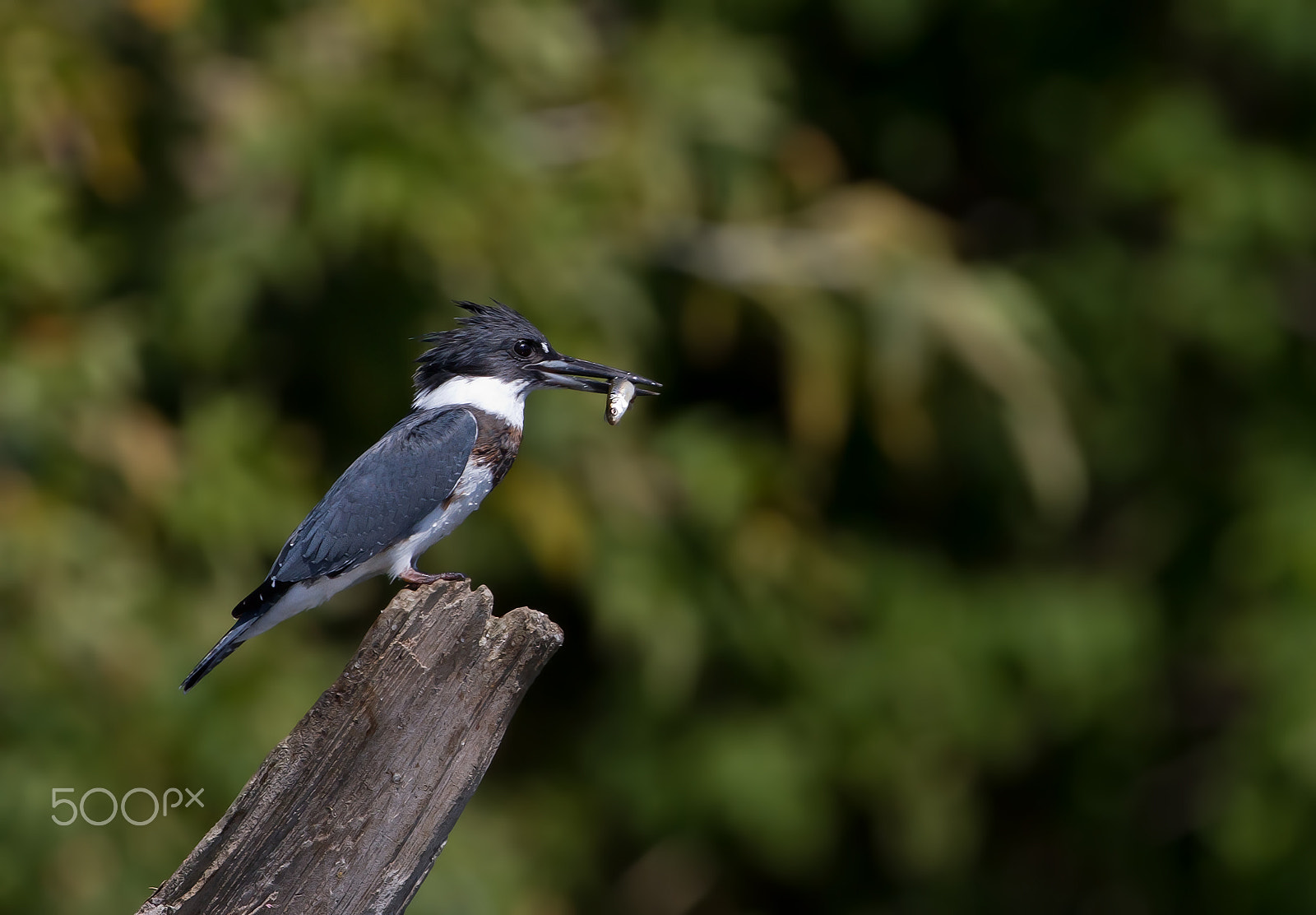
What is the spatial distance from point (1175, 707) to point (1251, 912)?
48.3 inches

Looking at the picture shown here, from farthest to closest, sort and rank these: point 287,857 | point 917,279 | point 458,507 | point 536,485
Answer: point 917,279, point 536,485, point 458,507, point 287,857

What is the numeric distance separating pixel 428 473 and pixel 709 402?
408 centimetres

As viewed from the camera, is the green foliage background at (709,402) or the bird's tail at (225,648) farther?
the green foliage background at (709,402)

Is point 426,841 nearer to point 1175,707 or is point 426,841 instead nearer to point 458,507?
point 458,507

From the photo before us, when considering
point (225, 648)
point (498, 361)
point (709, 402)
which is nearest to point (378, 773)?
point (225, 648)

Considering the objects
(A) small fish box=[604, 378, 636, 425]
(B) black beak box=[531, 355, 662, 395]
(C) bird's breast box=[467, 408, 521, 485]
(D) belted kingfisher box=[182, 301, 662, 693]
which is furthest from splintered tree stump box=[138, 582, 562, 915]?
(B) black beak box=[531, 355, 662, 395]

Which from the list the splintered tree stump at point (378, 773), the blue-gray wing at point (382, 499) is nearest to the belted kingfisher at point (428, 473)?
the blue-gray wing at point (382, 499)

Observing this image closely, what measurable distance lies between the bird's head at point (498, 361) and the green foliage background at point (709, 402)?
152 cm

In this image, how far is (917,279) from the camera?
20.7 ft

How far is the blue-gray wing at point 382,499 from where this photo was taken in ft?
10.3

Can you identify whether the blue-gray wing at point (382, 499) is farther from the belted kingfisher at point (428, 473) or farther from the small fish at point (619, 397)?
the small fish at point (619, 397)

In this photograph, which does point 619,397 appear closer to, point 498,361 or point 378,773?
point 498,361

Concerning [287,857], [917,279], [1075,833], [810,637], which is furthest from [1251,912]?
[287,857]

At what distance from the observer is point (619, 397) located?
3.35 meters
